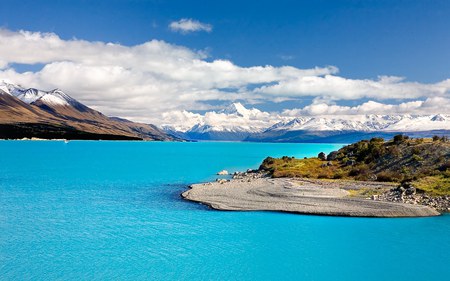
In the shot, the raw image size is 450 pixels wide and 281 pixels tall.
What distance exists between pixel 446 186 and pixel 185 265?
5655 centimetres

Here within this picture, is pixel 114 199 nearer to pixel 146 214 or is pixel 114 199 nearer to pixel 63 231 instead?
pixel 146 214

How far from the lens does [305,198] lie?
7225 cm

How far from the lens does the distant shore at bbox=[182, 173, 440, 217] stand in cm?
6231

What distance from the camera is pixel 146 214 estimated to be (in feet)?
205

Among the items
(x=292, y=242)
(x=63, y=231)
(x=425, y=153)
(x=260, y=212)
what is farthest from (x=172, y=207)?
(x=425, y=153)

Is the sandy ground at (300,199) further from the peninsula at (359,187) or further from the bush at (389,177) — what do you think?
the bush at (389,177)

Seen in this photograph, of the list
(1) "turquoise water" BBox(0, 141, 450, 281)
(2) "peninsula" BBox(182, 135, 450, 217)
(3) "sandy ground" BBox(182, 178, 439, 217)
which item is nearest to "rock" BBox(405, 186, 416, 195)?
(2) "peninsula" BBox(182, 135, 450, 217)

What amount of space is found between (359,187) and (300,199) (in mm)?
18635

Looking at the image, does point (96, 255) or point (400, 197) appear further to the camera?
point (400, 197)

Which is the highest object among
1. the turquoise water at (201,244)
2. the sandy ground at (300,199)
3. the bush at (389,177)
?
the bush at (389,177)

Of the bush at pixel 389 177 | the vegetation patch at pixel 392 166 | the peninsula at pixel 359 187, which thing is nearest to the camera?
the peninsula at pixel 359 187

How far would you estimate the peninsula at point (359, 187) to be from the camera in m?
65.0

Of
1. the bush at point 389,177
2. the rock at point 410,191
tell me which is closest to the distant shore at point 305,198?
the rock at point 410,191

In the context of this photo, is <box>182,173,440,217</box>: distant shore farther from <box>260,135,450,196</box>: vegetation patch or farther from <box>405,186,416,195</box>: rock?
<box>260,135,450,196</box>: vegetation patch
